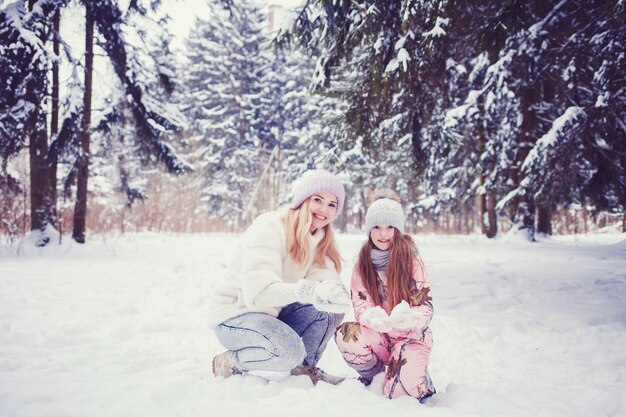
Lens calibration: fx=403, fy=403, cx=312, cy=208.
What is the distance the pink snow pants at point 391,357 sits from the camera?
2.28m

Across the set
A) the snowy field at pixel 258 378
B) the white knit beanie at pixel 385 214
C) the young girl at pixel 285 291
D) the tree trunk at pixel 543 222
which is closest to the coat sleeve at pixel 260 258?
the young girl at pixel 285 291

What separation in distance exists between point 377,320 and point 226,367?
3.24 feet

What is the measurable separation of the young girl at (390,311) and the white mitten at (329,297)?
308 mm

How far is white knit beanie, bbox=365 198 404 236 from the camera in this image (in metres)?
2.71

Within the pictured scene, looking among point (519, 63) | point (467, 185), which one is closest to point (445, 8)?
point (519, 63)

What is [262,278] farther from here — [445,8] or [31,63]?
[31,63]

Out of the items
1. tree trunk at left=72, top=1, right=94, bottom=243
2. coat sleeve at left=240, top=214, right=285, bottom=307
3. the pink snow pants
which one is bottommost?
the pink snow pants

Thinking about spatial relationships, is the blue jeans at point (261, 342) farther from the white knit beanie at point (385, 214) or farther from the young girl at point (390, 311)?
the white knit beanie at point (385, 214)

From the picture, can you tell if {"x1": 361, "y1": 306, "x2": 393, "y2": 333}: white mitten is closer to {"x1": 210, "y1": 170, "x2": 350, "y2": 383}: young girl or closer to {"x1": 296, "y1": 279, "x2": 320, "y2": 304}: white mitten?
{"x1": 210, "y1": 170, "x2": 350, "y2": 383}: young girl

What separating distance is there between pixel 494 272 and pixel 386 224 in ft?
14.0

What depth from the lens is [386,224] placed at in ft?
8.91

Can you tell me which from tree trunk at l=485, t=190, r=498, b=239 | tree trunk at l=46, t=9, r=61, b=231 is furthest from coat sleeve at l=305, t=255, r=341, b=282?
tree trunk at l=485, t=190, r=498, b=239

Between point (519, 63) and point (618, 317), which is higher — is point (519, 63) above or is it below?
above

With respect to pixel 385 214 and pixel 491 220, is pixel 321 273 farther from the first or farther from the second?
pixel 491 220
